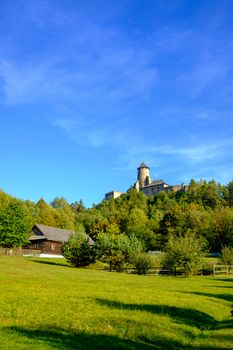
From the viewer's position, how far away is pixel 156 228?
11781cm

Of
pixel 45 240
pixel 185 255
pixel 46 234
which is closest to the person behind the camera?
pixel 185 255

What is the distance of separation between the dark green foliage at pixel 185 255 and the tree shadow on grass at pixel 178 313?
27.1m

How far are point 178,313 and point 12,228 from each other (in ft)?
201

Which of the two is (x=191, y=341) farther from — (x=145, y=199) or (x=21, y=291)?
(x=145, y=199)

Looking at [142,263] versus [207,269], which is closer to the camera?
[207,269]

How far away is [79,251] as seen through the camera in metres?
51.1

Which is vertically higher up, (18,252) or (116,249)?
(116,249)

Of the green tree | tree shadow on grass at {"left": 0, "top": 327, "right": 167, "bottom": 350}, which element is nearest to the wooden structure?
the green tree

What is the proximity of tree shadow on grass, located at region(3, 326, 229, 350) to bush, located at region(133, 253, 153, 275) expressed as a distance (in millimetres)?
36836

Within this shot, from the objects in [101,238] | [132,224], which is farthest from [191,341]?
[132,224]

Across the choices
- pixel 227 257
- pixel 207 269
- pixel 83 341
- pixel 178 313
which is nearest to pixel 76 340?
pixel 83 341

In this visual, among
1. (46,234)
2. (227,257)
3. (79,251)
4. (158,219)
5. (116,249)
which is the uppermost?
(158,219)

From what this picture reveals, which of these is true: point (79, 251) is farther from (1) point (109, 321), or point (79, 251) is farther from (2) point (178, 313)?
(1) point (109, 321)

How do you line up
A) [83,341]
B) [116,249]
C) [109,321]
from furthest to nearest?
[116,249], [109,321], [83,341]
